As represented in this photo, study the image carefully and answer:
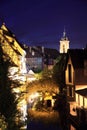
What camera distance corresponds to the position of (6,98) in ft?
35.7

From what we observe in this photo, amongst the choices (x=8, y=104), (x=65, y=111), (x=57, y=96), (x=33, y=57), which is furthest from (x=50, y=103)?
(x=33, y=57)

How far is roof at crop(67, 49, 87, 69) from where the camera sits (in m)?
37.7

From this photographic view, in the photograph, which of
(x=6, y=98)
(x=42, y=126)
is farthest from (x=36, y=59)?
(x=6, y=98)

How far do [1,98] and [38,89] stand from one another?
1198 inches

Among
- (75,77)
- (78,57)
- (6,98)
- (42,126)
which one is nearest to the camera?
(6,98)

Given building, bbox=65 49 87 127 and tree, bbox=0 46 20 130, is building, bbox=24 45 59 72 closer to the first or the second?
building, bbox=65 49 87 127

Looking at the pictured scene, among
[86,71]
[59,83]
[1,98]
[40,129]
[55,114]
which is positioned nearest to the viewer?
[1,98]

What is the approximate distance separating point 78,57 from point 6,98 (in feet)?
Answer: 91.3

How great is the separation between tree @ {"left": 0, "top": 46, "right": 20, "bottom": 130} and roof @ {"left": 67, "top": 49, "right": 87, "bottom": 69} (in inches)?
1058

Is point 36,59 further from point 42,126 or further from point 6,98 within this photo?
point 6,98

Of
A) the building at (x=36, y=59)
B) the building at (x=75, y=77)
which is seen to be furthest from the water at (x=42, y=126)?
the building at (x=36, y=59)

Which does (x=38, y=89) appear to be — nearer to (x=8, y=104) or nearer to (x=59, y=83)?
(x=59, y=83)

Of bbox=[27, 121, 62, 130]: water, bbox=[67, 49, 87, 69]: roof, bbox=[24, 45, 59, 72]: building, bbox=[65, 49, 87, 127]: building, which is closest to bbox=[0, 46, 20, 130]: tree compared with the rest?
bbox=[27, 121, 62, 130]: water

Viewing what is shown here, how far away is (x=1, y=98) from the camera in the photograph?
35.4ft
